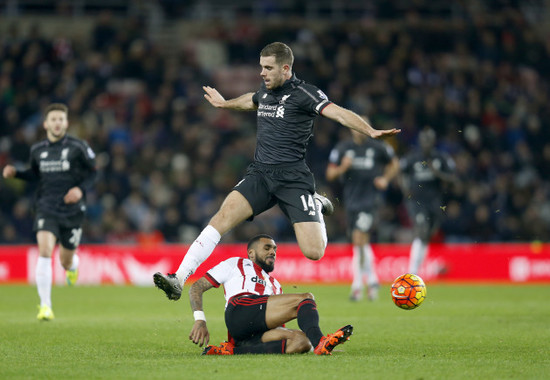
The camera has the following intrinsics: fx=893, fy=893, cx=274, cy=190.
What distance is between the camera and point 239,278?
767cm

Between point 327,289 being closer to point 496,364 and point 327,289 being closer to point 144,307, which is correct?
point 144,307

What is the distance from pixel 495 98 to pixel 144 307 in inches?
494

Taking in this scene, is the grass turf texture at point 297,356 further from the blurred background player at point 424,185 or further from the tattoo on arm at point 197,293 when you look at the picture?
the blurred background player at point 424,185

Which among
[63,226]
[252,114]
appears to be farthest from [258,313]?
[252,114]

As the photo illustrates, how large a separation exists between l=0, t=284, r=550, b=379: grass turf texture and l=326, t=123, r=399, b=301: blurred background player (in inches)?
26.6

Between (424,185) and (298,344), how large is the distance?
8985mm

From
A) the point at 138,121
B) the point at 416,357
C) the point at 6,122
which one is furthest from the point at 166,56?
the point at 416,357

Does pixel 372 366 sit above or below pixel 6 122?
below

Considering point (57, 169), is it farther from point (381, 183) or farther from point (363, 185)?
point (363, 185)

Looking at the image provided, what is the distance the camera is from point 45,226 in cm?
1080

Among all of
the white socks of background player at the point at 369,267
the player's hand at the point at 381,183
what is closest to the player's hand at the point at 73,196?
the player's hand at the point at 381,183

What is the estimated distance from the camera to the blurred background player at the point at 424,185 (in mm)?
15477

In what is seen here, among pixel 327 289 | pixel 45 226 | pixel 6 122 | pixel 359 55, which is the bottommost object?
pixel 327 289

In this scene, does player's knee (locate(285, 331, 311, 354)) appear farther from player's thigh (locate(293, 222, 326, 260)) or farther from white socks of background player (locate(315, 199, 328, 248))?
white socks of background player (locate(315, 199, 328, 248))
